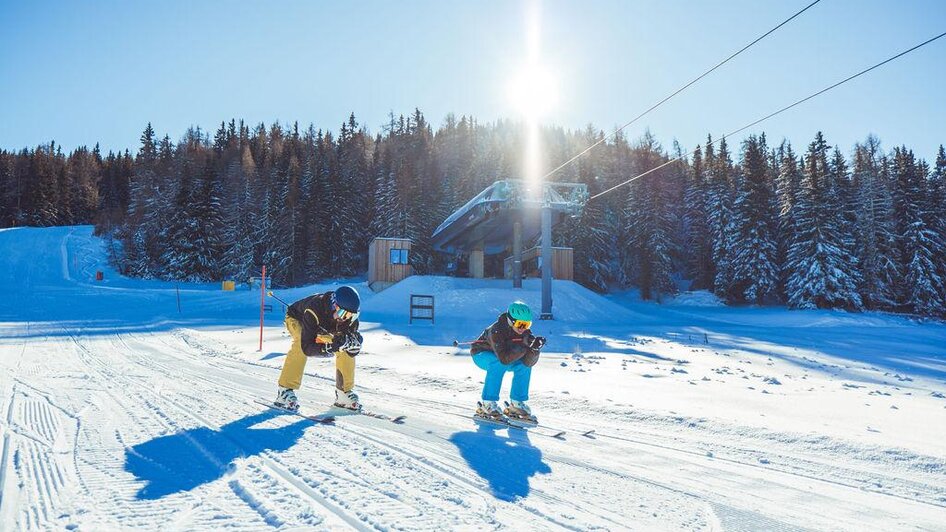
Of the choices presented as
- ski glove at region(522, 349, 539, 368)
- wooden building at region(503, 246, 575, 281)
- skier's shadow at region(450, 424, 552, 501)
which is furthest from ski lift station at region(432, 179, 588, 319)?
skier's shadow at region(450, 424, 552, 501)

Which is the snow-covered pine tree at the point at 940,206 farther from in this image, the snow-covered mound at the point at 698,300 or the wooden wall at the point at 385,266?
the wooden wall at the point at 385,266

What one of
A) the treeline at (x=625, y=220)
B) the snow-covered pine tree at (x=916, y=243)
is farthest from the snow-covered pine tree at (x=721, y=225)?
the snow-covered pine tree at (x=916, y=243)

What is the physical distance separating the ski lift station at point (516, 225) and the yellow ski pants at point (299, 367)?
16129mm

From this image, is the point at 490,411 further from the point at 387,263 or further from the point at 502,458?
the point at 387,263

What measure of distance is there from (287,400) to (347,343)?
2.95 ft

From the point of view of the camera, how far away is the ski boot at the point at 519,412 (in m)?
5.07

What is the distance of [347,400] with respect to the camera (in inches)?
215

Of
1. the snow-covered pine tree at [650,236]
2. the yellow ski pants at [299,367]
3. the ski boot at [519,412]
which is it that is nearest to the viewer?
the ski boot at [519,412]

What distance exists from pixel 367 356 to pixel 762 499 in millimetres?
8702

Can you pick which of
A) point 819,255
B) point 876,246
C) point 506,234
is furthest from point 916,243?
point 506,234

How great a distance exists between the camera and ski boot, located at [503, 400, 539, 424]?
200 inches

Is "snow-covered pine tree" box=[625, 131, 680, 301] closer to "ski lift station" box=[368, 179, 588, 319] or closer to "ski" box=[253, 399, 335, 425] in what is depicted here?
"ski lift station" box=[368, 179, 588, 319]

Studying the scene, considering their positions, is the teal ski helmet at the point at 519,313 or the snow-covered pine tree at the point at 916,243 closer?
the teal ski helmet at the point at 519,313

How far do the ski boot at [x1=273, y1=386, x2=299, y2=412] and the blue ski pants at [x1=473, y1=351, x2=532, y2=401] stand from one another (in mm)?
1969
